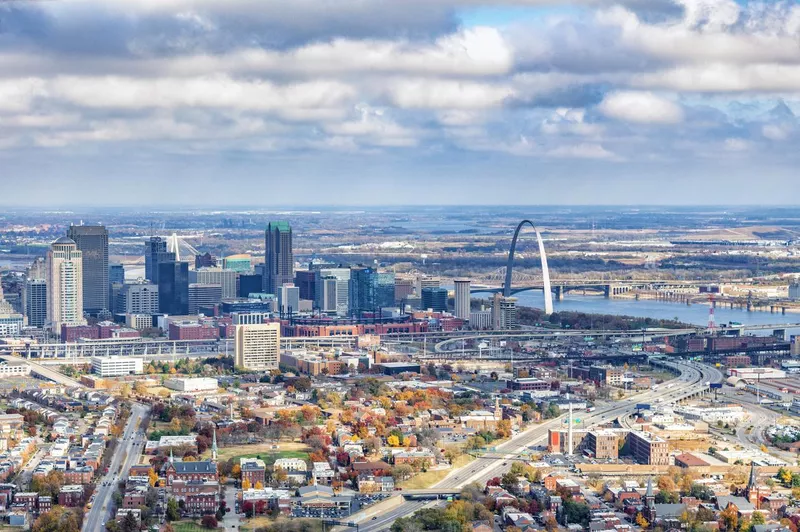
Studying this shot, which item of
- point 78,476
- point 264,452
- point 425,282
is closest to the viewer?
point 78,476

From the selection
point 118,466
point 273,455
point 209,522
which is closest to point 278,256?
point 273,455

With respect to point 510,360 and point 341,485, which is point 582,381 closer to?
point 510,360

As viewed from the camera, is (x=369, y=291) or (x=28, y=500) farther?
(x=369, y=291)

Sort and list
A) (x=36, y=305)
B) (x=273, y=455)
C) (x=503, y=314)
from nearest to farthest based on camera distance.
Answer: (x=273, y=455) < (x=503, y=314) < (x=36, y=305)

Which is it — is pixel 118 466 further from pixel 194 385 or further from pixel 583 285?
pixel 583 285

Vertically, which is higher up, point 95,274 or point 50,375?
point 95,274

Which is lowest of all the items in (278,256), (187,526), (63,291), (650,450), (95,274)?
(187,526)

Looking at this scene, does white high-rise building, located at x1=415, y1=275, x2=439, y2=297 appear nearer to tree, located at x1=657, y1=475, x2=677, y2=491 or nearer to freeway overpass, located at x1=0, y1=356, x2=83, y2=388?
freeway overpass, located at x1=0, y1=356, x2=83, y2=388

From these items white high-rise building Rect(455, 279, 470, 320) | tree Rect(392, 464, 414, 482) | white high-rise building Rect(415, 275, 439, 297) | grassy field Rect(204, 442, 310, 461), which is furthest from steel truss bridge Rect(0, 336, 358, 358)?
tree Rect(392, 464, 414, 482)
